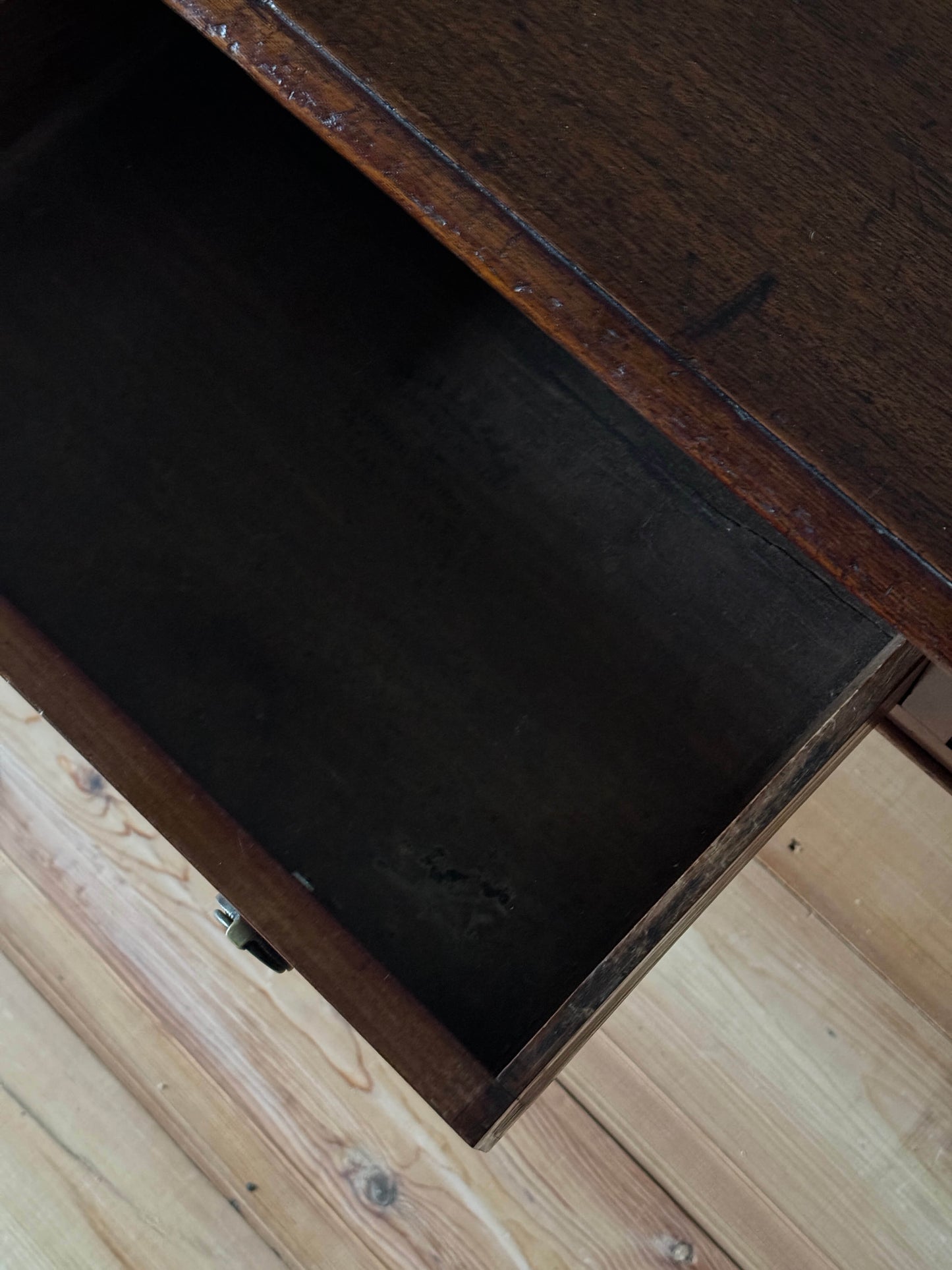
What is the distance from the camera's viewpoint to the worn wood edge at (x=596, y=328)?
0.43 meters

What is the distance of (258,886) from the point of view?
0.56 m

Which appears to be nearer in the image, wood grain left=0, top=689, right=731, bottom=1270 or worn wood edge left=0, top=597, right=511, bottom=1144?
worn wood edge left=0, top=597, right=511, bottom=1144

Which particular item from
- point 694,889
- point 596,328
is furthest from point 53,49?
point 694,889

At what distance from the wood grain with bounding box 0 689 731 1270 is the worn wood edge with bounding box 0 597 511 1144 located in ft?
1.58

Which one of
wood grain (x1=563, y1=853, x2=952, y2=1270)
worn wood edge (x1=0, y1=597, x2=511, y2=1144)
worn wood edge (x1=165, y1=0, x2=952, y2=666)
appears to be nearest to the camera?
worn wood edge (x1=165, y1=0, x2=952, y2=666)

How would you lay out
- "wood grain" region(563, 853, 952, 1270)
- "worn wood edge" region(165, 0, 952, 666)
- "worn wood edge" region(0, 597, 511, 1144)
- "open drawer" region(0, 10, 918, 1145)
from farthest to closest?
1. "wood grain" region(563, 853, 952, 1270)
2. "open drawer" region(0, 10, 918, 1145)
3. "worn wood edge" region(0, 597, 511, 1144)
4. "worn wood edge" region(165, 0, 952, 666)

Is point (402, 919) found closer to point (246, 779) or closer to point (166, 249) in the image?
point (246, 779)

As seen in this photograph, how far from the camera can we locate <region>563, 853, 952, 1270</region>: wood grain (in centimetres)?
93

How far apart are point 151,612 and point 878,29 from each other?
1.64 ft

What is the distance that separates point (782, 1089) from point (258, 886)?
23.0 inches

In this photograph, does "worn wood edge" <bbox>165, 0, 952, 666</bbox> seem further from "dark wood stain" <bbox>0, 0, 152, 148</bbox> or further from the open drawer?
"dark wood stain" <bbox>0, 0, 152, 148</bbox>

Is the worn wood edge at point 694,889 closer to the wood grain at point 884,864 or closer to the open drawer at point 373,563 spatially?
the open drawer at point 373,563

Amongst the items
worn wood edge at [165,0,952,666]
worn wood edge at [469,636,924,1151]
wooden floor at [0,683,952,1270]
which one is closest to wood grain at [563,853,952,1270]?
wooden floor at [0,683,952,1270]

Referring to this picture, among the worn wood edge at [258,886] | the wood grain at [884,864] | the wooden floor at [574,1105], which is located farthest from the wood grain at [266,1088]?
the worn wood edge at [258,886]
